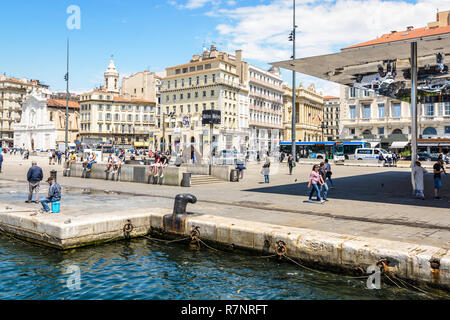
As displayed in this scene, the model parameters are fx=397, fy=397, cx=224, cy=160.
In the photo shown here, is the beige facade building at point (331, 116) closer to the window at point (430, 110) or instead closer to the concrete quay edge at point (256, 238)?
the window at point (430, 110)

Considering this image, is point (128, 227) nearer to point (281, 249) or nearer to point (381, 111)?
point (281, 249)

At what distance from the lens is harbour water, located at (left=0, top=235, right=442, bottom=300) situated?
691 centimetres

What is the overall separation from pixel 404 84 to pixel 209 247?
1652 cm

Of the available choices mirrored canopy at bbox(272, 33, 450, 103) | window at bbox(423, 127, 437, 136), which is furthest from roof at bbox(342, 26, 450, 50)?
window at bbox(423, 127, 437, 136)

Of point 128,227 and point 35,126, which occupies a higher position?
point 35,126

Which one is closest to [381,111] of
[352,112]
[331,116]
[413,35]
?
[352,112]

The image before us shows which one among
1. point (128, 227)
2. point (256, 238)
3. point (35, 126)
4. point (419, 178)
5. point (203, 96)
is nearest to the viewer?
point (256, 238)

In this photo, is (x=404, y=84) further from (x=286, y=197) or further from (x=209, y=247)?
(x=209, y=247)

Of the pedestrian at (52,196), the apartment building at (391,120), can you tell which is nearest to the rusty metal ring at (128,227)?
the pedestrian at (52,196)

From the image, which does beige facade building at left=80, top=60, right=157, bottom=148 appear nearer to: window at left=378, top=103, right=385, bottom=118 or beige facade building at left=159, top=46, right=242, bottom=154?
beige facade building at left=159, top=46, right=242, bottom=154

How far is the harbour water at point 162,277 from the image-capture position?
6.91 metres

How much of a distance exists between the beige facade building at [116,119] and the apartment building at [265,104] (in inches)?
1004

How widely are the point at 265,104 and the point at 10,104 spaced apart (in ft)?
237

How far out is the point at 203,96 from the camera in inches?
3007
